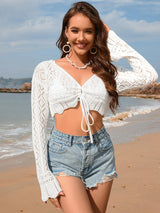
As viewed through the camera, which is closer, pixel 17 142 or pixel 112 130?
pixel 17 142

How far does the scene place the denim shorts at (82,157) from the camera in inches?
91.7

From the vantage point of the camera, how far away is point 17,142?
8.76 metres

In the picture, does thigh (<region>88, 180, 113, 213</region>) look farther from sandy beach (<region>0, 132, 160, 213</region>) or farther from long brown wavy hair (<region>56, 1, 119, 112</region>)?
sandy beach (<region>0, 132, 160, 213</region>)

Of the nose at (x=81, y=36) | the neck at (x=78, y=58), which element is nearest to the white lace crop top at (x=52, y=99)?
the neck at (x=78, y=58)

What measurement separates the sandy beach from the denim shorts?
2161mm

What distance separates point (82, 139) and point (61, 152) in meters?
0.19

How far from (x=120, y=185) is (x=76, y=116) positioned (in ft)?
10.4

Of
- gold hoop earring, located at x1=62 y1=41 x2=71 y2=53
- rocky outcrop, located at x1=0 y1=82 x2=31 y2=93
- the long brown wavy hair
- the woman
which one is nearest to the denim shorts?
the woman

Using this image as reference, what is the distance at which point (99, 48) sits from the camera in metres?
2.70

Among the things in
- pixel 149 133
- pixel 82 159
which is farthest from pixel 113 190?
pixel 149 133

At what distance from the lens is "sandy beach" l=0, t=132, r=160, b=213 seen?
4.53m

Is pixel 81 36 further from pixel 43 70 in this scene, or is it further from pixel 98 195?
pixel 98 195

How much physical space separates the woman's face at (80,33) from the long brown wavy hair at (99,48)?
41mm

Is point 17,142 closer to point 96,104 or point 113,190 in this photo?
point 113,190
